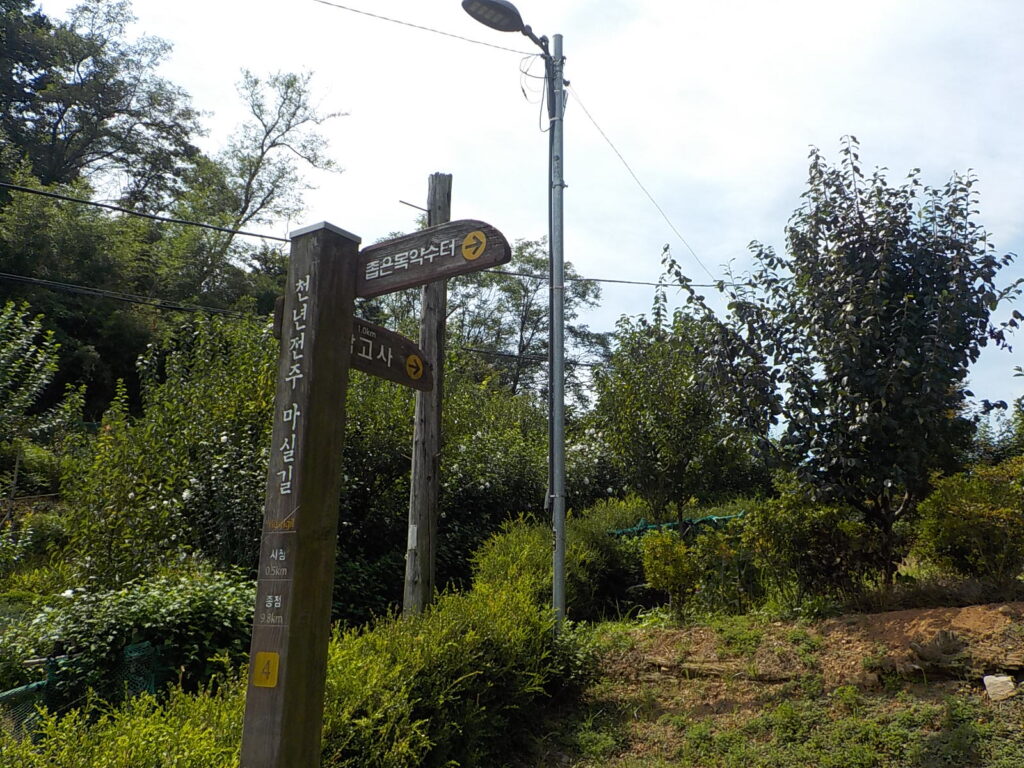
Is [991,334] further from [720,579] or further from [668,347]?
[668,347]

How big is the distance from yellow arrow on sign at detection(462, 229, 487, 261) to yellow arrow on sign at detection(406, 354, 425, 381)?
2.34 feet

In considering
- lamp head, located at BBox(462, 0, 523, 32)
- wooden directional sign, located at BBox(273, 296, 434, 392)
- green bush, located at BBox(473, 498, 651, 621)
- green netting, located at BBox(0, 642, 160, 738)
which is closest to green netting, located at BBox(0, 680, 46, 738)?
green netting, located at BBox(0, 642, 160, 738)

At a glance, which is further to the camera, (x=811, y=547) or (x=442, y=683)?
(x=811, y=547)

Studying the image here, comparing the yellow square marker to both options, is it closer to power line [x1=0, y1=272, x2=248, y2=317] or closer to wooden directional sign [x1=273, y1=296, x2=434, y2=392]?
wooden directional sign [x1=273, y1=296, x2=434, y2=392]

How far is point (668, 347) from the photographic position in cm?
1092

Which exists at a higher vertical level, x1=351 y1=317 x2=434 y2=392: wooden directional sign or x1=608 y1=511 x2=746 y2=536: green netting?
x1=351 y1=317 x2=434 y2=392: wooden directional sign

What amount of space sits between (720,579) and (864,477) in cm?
173

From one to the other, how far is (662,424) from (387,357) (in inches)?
280

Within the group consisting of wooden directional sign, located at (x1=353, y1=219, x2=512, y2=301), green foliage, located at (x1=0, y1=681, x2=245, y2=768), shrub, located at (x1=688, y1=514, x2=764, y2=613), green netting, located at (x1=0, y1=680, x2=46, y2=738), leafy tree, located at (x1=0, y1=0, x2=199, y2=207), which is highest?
leafy tree, located at (x1=0, y1=0, x2=199, y2=207)

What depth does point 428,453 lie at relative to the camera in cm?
742

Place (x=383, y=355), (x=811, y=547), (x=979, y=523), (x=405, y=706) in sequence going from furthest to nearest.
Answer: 1. (x=811, y=547)
2. (x=979, y=523)
3. (x=405, y=706)
4. (x=383, y=355)

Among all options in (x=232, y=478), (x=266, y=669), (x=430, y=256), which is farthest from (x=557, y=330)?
(x=266, y=669)

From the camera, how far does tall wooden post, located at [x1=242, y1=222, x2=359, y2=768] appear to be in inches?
130

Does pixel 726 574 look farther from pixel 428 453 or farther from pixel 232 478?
pixel 232 478
